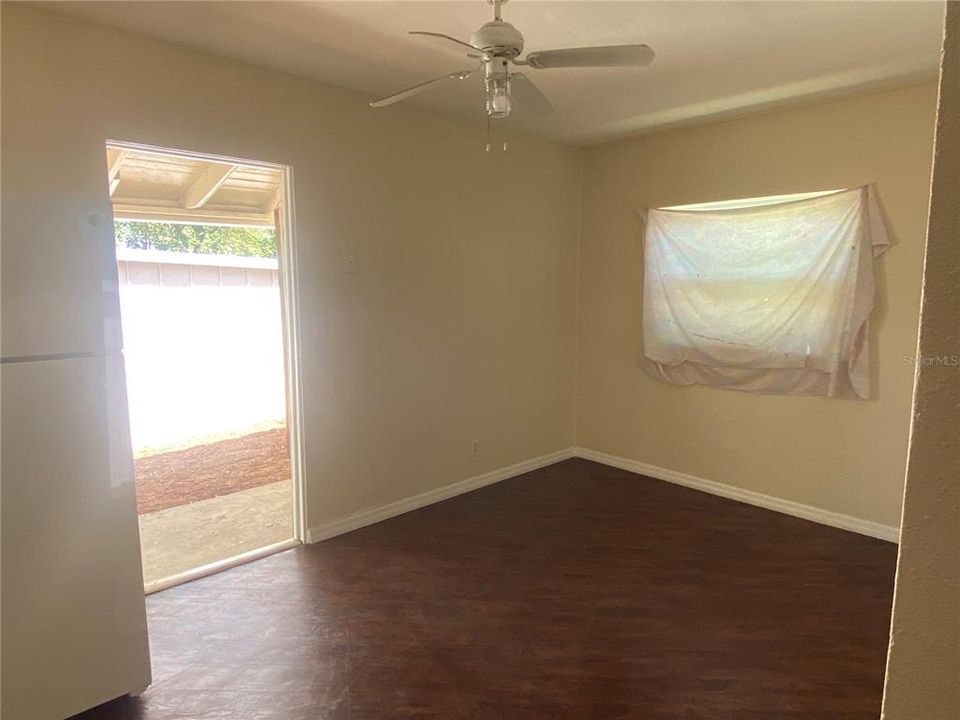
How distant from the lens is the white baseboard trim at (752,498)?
11.7 feet

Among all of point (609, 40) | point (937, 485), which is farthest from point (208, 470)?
point (937, 485)

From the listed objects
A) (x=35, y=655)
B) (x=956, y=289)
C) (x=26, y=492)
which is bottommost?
(x=35, y=655)

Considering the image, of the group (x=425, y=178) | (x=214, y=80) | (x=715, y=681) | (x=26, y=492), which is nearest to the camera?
(x=26, y=492)

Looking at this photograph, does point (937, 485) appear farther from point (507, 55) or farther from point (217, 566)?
point (217, 566)

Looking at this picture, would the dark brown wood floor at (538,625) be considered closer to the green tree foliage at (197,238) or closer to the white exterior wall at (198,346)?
the white exterior wall at (198,346)

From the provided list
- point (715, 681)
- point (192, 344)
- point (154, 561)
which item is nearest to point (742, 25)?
point (715, 681)

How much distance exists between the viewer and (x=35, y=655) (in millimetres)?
1922

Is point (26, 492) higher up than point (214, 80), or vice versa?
Result: point (214, 80)

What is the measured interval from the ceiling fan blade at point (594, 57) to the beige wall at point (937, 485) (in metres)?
1.50

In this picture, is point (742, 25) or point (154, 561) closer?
point (742, 25)

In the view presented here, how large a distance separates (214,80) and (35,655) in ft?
8.21

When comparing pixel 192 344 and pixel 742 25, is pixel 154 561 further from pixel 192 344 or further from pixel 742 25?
pixel 742 25

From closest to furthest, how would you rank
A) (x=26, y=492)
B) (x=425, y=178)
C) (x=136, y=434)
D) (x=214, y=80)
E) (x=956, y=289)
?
(x=956, y=289) < (x=26, y=492) < (x=214, y=80) < (x=425, y=178) < (x=136, y=434)

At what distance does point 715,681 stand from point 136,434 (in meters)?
5.11
